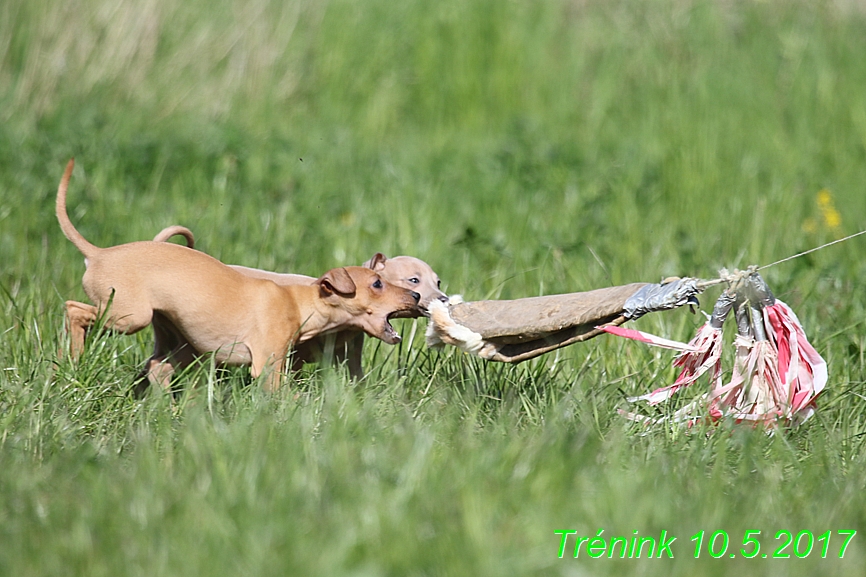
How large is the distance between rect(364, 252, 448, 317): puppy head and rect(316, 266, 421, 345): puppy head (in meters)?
0.37

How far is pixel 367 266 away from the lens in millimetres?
4375

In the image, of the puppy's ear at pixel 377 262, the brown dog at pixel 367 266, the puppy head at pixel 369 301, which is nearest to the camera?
the puppy head at pixel 369 301

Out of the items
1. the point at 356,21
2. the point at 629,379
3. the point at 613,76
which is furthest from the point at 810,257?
the point at 356,21

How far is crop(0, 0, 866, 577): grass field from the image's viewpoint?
2.61 meters

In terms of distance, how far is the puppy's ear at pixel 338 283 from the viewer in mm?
3846

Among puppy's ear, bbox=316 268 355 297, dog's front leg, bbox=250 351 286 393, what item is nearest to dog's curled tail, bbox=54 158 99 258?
dog's front leg, bbox=250 351 286 393

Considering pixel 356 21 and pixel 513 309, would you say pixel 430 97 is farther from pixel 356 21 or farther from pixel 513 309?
pixel 513 309

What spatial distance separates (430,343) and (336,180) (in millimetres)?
3050

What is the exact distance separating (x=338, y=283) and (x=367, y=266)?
1.75ft

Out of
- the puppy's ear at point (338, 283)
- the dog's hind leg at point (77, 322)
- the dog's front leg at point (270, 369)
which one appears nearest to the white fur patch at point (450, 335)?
the puppy's ear at point (338, 283)

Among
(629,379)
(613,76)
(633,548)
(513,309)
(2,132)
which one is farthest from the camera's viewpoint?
(613,76)

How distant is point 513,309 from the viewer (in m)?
3.59

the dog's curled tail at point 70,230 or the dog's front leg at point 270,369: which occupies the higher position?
the dog's curled tail at point 70,230

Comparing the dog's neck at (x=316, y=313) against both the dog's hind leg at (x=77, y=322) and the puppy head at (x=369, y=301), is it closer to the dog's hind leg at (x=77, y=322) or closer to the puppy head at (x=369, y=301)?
the puppy head at (x=369, y=301)
